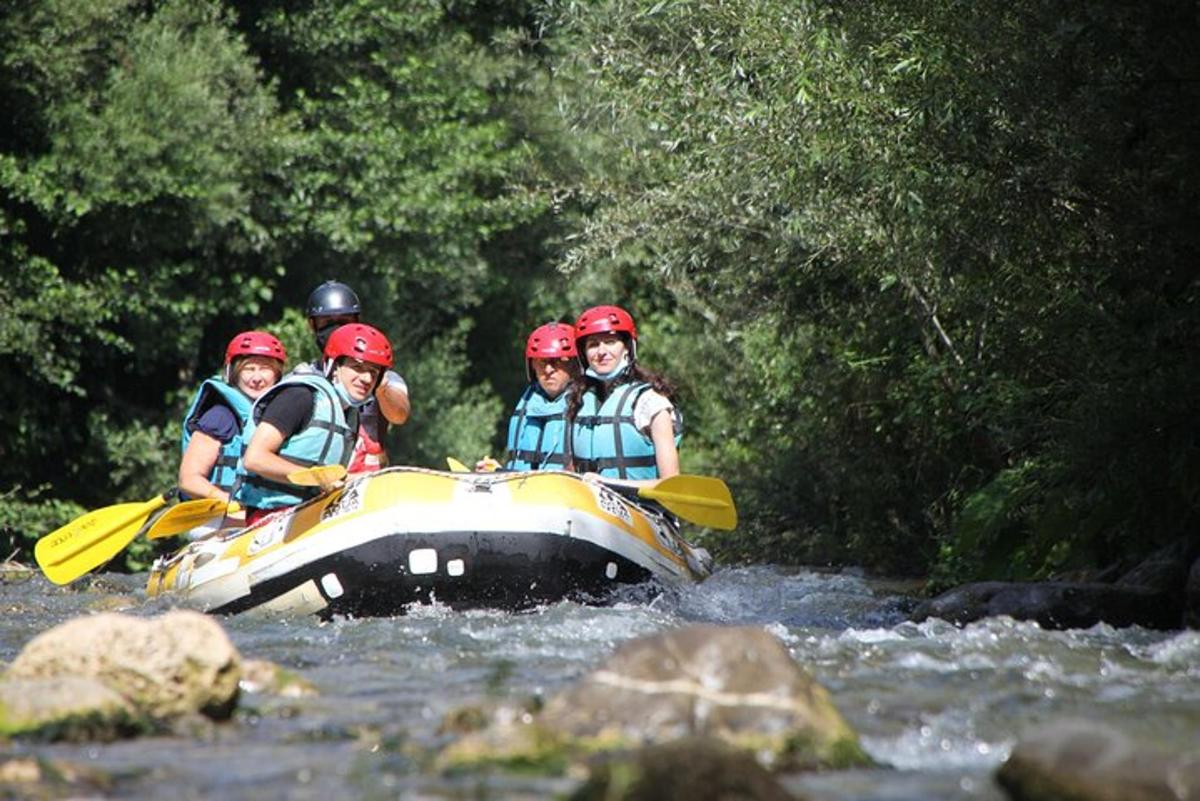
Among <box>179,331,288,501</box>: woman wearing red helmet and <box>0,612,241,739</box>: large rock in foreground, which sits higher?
<box>179,331,288,501</box>: woman wearing red helmet

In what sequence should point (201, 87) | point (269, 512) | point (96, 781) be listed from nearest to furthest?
point (96, 781) → point (269, 512) → point (201, 87)

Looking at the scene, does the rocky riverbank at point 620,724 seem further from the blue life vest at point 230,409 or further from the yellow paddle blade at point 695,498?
the blue life vest at point 230,409

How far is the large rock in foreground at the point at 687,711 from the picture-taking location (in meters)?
4.70

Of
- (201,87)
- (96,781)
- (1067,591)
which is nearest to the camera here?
(96,781)

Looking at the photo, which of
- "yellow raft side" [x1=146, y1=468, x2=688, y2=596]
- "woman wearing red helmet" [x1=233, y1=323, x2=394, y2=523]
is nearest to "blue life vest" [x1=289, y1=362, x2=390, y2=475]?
"woman wearing red helmet" [x1=233, y1=323, x2=394, y2=523]

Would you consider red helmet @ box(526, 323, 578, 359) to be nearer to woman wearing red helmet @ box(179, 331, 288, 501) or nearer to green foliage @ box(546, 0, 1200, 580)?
woman wearing red helmet @ box(179, 331, 288, 501)

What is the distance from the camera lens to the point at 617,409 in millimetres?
9406

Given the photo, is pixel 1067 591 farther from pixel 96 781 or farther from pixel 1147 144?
pixel 96 781

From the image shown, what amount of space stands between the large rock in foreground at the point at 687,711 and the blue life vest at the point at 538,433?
4.63 meters

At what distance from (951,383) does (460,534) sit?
436 cm

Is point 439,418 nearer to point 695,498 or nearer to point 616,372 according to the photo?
point 616,372

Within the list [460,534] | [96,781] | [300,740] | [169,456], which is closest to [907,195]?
[460,534]

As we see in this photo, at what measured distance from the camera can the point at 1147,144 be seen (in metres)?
7.95

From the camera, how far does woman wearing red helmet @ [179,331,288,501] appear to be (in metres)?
9.67
